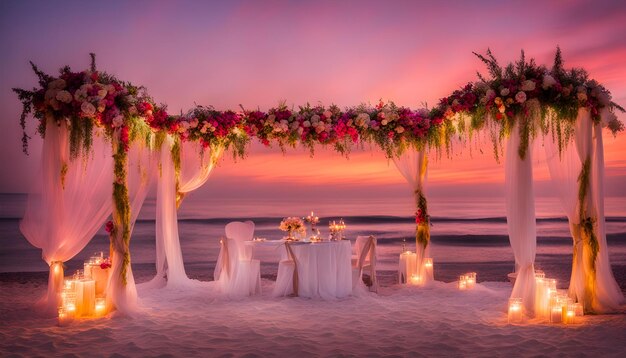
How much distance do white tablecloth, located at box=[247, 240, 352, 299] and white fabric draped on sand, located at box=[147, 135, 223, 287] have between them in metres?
2.18

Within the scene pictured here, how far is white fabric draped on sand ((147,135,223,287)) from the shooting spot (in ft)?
29.7

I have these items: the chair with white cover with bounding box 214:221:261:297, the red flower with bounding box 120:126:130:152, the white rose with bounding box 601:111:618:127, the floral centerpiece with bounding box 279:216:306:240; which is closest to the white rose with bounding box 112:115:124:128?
the red flower with bounding box 120:126:130:152

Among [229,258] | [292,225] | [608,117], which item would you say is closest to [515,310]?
[608,117]

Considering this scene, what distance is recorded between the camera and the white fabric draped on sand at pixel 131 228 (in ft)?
22.0

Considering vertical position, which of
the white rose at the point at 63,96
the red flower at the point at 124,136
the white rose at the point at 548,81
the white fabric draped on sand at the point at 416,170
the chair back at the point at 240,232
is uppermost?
the white rose at the point at 548,81

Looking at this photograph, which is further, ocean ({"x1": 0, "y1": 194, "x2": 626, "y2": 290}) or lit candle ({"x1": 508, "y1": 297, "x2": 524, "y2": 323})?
ocean ({"x1": 0, "y1": 194, "x2": 626, "y2": 290})

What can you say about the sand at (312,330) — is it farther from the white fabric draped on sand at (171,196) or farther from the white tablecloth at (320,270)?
the white fabric draped on sand at (171,196)

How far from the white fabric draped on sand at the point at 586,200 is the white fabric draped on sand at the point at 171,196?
5289 millimetres

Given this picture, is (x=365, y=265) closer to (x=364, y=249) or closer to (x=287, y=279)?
(x=364, y=249)

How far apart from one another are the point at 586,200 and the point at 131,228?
19.2 ft

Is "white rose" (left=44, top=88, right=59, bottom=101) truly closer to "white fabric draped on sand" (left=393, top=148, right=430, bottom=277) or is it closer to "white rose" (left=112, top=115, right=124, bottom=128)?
"white rose" (left=112, top=115, right=124, bottom=128)

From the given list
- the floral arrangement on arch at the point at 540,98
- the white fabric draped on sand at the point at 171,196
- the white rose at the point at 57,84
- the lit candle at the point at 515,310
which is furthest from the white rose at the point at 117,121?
the lit candle at the point at 515,310

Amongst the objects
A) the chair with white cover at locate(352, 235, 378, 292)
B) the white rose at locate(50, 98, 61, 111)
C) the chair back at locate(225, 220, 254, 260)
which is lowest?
the chair with white cover at locate(352, 235, 378, 292)

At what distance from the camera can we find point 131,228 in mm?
7137
